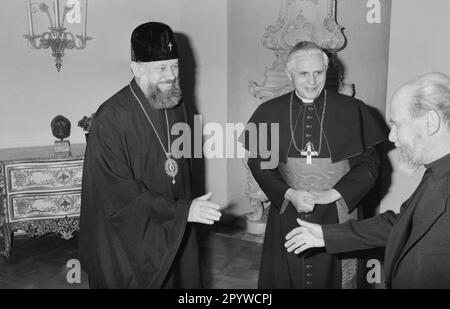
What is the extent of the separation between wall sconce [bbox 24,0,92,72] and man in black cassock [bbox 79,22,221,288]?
94.0 inches

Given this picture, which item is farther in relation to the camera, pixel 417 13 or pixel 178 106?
pixel 417 13

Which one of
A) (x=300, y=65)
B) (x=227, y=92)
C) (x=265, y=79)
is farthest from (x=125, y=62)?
(x=300, y=65)

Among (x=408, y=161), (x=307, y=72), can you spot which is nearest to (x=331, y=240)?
(x=408, y=161)

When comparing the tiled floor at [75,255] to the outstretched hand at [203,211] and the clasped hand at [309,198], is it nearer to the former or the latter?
the clasped hand at [309,198]

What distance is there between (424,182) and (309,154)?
1.26 m

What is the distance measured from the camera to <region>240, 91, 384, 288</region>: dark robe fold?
118 inches

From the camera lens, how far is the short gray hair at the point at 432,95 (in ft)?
5.47

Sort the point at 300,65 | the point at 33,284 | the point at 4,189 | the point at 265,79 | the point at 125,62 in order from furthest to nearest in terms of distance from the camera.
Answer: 1. the point at 125,62
2. the point at 265,79
3. the point at 4,189
4. the point at 33,284
5. the point at 300,65

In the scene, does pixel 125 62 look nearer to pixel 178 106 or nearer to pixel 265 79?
pixel 265 79

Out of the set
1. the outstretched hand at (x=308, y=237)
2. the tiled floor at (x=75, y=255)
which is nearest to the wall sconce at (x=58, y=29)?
the tiled floor at (x=75, y=255)

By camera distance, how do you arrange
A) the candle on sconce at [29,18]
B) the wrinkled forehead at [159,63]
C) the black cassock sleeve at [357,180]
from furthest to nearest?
the candle on sconce at [29,18] → the black cassock sleeve at [357,180] → the wrinkled forehead at [159,63]

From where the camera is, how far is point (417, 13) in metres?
4.30

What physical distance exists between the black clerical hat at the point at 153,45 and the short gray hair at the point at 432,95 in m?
1.42

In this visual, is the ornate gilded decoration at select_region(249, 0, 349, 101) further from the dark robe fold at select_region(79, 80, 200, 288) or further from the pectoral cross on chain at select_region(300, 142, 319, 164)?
the dark robe fold at select_region(79, 80, 200, 288)
